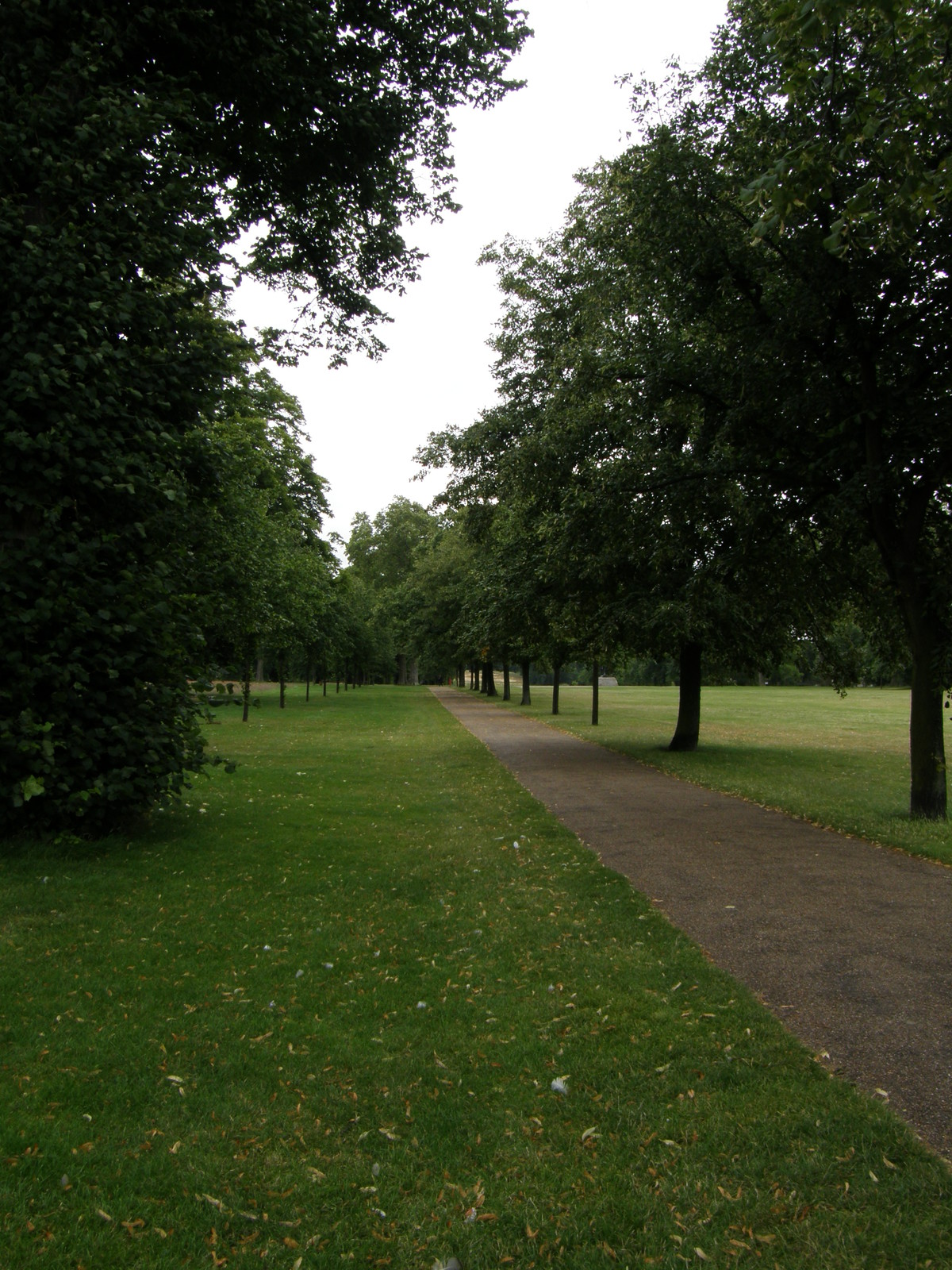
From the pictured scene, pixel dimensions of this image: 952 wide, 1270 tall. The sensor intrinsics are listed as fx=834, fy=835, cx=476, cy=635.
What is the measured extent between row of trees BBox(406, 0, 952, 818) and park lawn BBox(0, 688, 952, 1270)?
5.69 meters

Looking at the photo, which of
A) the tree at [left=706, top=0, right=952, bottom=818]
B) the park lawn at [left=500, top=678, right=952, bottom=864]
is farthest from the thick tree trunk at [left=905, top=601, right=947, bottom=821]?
the park lawn at [left=500, top=678, right=952, bottom=864]

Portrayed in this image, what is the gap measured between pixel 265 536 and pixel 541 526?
11040 mm

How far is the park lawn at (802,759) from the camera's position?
413 inches

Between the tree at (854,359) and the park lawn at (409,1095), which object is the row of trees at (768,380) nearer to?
the tree at (854,359)

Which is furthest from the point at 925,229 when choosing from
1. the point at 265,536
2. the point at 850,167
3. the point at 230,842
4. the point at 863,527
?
the point at 265,536

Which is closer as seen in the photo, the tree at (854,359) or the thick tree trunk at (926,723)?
the tree at (854,359)

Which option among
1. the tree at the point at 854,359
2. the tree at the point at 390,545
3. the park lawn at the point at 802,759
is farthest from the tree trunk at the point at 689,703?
the tree at the point at 390,545

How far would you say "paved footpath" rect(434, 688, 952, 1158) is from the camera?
4105 mm

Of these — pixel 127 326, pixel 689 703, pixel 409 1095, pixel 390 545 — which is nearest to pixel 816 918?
pixel 409 1095

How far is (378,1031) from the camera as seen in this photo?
4.43 m

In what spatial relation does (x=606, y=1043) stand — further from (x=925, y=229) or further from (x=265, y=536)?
(x=265, y=536)

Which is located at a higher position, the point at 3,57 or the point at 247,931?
the point at 3,57

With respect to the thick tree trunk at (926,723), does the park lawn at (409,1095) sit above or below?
below

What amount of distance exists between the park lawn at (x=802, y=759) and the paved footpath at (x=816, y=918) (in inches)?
25.0
